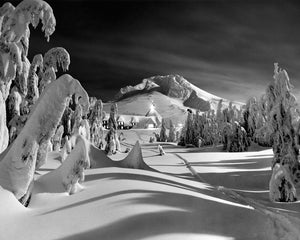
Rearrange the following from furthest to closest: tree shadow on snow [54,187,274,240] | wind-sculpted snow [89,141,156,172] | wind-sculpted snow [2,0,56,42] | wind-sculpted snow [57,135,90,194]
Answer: wind-sculpted snow [89,141,156,172] < wind-sculpted snow [57,135,90,194] < wind-sculpted snow [2,0,56,42] < tree shadow on snow [54,187,274,240]

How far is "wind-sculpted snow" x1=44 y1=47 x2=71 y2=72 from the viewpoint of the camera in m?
11.5

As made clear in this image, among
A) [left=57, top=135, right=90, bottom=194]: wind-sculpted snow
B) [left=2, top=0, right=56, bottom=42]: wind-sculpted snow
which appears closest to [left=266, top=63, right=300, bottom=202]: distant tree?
[left=57, top=135, right=90, bottom=194]: wind-sculpted snow

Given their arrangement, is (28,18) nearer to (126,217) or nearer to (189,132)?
(126,217)

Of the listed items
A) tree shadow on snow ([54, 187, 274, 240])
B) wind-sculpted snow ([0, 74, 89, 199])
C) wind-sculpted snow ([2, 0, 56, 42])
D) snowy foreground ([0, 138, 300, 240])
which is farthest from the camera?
wind-sculpted snow ([2, 0, 56, 42])

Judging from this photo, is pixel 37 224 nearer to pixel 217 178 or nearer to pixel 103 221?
pixel 103 221

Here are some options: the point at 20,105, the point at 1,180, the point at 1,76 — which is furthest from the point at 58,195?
the point at 20,105

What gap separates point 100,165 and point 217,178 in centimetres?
1158

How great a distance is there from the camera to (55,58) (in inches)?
597

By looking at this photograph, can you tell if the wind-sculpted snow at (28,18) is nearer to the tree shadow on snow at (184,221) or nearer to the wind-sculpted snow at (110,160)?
the tree shadow on snow at (184,221)

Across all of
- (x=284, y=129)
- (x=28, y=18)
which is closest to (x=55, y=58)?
(x=28, y=18)

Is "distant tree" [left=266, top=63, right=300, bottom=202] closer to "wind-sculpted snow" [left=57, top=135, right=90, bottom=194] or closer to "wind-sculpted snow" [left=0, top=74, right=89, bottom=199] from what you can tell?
"wind-sculpted snow" [left=57, top=135, right=90, bottom=194]

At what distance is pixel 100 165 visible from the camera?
814 inches

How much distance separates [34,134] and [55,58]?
Result: 7749mm

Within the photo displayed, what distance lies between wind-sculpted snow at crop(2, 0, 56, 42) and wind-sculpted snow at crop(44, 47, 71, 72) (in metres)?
1.89
